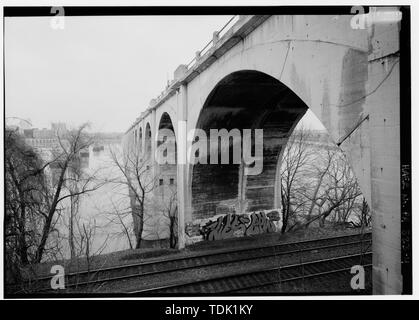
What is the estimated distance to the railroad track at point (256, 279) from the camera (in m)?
5.82

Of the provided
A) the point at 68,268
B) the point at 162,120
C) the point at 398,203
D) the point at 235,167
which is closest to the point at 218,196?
the point at 235,167

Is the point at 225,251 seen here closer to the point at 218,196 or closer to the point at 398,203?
the point at 218,196

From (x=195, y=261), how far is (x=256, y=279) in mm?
1615

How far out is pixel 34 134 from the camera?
5281 mm

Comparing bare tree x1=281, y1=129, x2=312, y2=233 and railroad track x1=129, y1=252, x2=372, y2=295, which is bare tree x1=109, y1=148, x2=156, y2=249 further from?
bare tree x1=281, y1=129, x2=312, y2=233

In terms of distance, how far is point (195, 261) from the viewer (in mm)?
7289

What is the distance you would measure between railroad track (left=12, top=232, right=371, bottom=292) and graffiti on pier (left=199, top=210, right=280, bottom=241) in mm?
844

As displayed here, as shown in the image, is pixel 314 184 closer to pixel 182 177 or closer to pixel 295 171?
pixel 295 171

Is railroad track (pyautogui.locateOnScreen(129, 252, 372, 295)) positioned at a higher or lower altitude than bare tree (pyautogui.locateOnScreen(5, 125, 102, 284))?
lower

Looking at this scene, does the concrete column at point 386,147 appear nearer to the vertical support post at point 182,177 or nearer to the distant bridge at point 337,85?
the distant bridge at point 337,85

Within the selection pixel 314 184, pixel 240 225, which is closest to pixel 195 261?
pixel 240 225

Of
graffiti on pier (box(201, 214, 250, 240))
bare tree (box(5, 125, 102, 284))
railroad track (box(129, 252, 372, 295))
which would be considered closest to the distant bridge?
graffiti on pier (box(201, 214, 250, 240))

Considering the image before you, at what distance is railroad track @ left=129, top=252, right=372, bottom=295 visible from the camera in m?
5.82

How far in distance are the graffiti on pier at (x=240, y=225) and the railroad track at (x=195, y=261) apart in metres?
0.84
